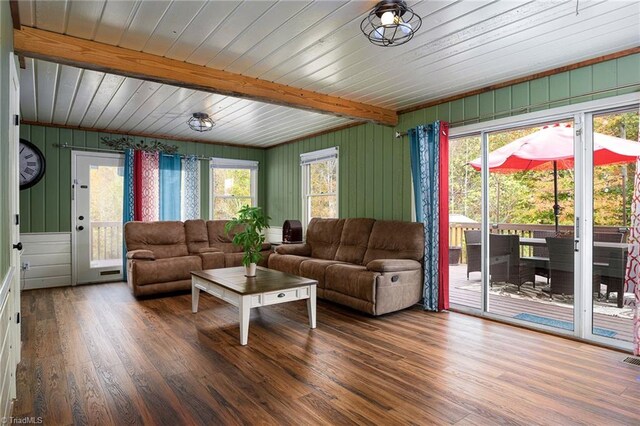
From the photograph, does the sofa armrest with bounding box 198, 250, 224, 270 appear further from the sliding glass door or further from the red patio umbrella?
the sliding glass door

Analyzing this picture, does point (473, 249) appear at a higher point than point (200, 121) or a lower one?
lower

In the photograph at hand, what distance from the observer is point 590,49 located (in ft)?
9.73

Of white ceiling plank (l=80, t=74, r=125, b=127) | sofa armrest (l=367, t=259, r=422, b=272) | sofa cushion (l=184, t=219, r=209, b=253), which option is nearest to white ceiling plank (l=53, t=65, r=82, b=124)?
white ceiling plank (l=80, t=74, r=125, b=127)

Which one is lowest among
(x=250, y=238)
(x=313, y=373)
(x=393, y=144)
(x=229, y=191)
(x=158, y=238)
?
(x=313, y=373)

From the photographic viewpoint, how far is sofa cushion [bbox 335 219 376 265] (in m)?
4.89

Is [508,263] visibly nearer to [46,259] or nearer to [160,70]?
[160,70]

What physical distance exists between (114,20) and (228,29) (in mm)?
729

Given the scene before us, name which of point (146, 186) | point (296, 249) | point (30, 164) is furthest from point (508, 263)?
point (30, 164)

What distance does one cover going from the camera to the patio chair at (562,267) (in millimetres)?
3395

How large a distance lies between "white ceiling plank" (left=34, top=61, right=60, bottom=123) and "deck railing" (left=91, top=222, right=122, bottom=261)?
1.82 m

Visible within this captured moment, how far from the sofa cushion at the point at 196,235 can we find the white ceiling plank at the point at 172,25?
341 cm

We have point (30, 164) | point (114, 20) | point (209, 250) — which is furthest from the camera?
point (209, 250)

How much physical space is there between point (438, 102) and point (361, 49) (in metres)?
1.77

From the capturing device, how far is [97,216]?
5918mm
